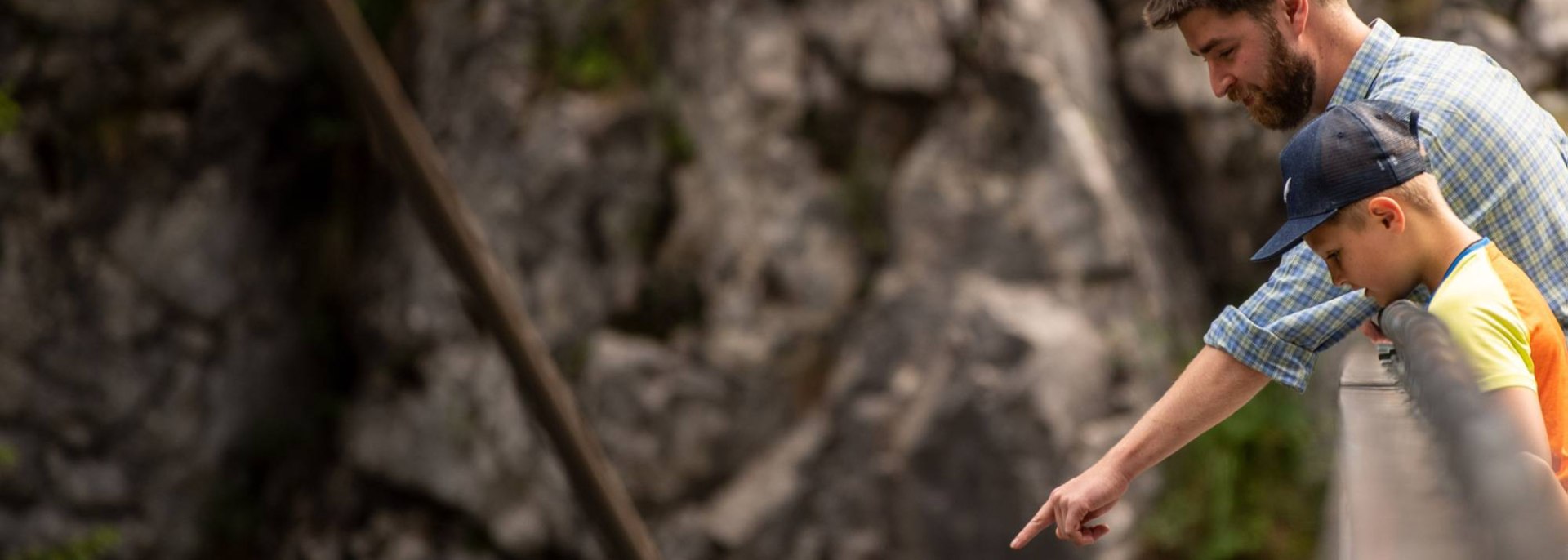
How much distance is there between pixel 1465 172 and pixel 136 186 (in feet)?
23.8

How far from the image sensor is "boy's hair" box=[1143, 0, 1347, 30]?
5.27ft

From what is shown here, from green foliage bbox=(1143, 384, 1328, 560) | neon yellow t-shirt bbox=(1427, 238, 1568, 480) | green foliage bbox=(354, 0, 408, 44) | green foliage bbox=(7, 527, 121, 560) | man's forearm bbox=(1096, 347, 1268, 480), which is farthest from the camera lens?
green foliage bbox=(354, 0, 408, 44)

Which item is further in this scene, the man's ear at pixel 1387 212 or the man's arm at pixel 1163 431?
the man's arm at pixel 1163 431

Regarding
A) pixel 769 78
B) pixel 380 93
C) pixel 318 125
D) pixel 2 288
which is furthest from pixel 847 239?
pixel 2 288

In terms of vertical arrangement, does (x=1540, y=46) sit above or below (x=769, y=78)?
below

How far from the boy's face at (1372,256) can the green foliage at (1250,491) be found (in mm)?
5086

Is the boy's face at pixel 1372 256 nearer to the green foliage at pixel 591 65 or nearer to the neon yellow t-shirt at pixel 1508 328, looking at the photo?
the neon yellow t-shirt at pixel 1508 328

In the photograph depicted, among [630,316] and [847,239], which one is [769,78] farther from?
[630,316]

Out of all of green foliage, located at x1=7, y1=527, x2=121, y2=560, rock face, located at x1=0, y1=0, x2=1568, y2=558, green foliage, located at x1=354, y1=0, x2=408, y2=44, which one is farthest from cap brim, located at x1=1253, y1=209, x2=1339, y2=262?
green foliage, located at x1=354, y1=0, x2=408, y2=44

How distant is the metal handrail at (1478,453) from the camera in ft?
2.43

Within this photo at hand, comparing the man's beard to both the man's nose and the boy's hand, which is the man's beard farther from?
the boy's hand

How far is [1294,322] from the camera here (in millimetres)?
1671

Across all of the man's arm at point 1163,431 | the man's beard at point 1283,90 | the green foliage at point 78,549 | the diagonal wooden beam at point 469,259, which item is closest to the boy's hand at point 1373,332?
the man's arm at point 1163,431

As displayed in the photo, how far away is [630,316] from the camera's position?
6688 mm
